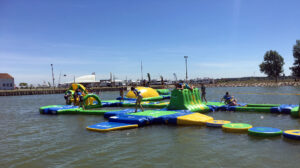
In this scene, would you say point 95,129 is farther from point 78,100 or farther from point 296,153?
point 78,100

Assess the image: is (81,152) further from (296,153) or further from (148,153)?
(296,153)

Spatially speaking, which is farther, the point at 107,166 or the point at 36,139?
the point at 36,139

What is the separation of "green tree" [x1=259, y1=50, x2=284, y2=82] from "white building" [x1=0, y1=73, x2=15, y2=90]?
269ft

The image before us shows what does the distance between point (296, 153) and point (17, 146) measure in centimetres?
979

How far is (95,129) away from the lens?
1076 cm

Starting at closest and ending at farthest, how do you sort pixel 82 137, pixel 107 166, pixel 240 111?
pixel 107 166, pixel 82 137, pixel 240 111

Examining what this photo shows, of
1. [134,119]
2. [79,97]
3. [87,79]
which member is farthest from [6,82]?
[134,119]

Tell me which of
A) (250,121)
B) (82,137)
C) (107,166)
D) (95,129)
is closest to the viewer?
(107,166)

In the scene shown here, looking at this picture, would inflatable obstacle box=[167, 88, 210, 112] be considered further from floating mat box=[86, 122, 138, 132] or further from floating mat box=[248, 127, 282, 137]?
floating mat box=[248, 127, 282, 137]

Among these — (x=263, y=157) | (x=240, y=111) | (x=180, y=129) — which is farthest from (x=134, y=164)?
(x=240, y=111)

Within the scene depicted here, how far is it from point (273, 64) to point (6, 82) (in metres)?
85.3

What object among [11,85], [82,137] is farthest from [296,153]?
[11,85]

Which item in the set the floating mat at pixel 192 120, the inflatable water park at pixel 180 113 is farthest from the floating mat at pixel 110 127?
the floating mat at pixel 192 120

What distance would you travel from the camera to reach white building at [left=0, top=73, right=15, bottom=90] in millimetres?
66188
